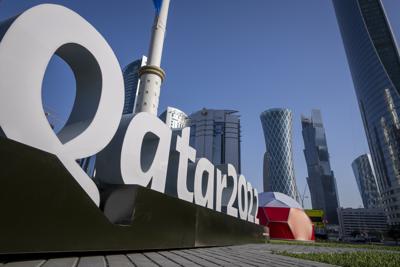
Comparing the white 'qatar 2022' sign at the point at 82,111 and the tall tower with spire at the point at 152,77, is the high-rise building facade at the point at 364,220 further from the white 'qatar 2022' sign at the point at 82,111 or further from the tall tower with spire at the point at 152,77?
the white 'qatar 2022' sign at the point at 82,111

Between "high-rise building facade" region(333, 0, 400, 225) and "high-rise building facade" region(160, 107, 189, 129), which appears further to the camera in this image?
"high-rise building facade" region(160, 107, 189, 129)

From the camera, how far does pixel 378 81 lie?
339 feet

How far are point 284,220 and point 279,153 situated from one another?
10768 cm

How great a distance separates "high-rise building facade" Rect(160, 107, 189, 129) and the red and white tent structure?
71178mm

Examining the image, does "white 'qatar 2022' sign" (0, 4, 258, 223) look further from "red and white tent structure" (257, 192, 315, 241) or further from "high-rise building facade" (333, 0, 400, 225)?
"high-rise building facade" (333, 0, 400, 225)

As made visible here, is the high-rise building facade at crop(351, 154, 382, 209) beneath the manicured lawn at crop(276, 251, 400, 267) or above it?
above

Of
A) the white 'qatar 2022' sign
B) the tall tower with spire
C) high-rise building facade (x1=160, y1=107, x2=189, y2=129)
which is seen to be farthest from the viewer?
high-rise building facade (x1=160, y1=107, x2=189, y2=129)

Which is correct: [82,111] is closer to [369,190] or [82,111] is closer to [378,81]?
[378,81]

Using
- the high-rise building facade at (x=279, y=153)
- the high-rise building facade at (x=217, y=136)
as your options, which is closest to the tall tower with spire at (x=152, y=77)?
the high-rise building facade at (x=217, y=136)

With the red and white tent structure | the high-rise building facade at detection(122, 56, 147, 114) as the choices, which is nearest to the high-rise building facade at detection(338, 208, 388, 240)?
the red and white tent structure

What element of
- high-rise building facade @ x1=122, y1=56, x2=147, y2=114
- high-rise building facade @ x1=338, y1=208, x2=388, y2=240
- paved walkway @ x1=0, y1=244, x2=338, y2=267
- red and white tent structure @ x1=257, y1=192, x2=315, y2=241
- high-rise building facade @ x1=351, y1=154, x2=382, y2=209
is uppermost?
high-rise building facade @ x1=122, y1=56, x2=147, y2=114

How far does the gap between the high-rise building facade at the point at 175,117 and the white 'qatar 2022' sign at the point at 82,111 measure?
97140mm

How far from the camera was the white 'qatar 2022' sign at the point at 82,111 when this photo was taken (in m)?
4.10

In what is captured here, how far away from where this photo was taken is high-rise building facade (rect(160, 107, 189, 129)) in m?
107
